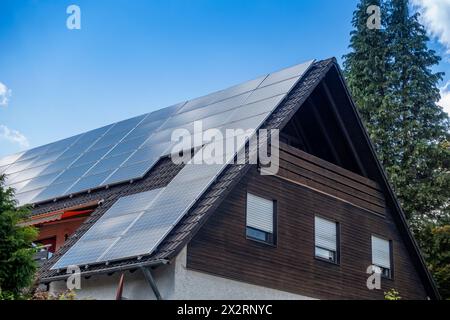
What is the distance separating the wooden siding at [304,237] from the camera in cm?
1504

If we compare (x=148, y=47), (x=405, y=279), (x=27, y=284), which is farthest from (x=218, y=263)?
(x=148, y=47)

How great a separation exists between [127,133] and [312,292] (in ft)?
25.8

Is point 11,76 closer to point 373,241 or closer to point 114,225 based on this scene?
point 114,225

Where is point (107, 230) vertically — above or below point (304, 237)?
below

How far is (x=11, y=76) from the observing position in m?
18.2

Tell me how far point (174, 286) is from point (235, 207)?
8.65 ft

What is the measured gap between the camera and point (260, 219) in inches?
642

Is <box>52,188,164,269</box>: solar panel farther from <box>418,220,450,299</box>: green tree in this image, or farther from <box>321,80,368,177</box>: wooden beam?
<box>418,220,450,299</box>: green tree

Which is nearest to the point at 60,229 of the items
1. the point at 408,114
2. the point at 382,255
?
the point at 382,255

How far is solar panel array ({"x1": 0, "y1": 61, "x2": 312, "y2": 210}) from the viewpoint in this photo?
18062mm

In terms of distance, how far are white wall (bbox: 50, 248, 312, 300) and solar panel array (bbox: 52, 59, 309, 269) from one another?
2.06 feet

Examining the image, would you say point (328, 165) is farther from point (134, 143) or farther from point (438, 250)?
point (438, 250)

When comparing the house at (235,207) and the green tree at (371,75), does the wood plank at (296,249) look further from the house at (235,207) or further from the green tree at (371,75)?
the green tree at (371,75)
